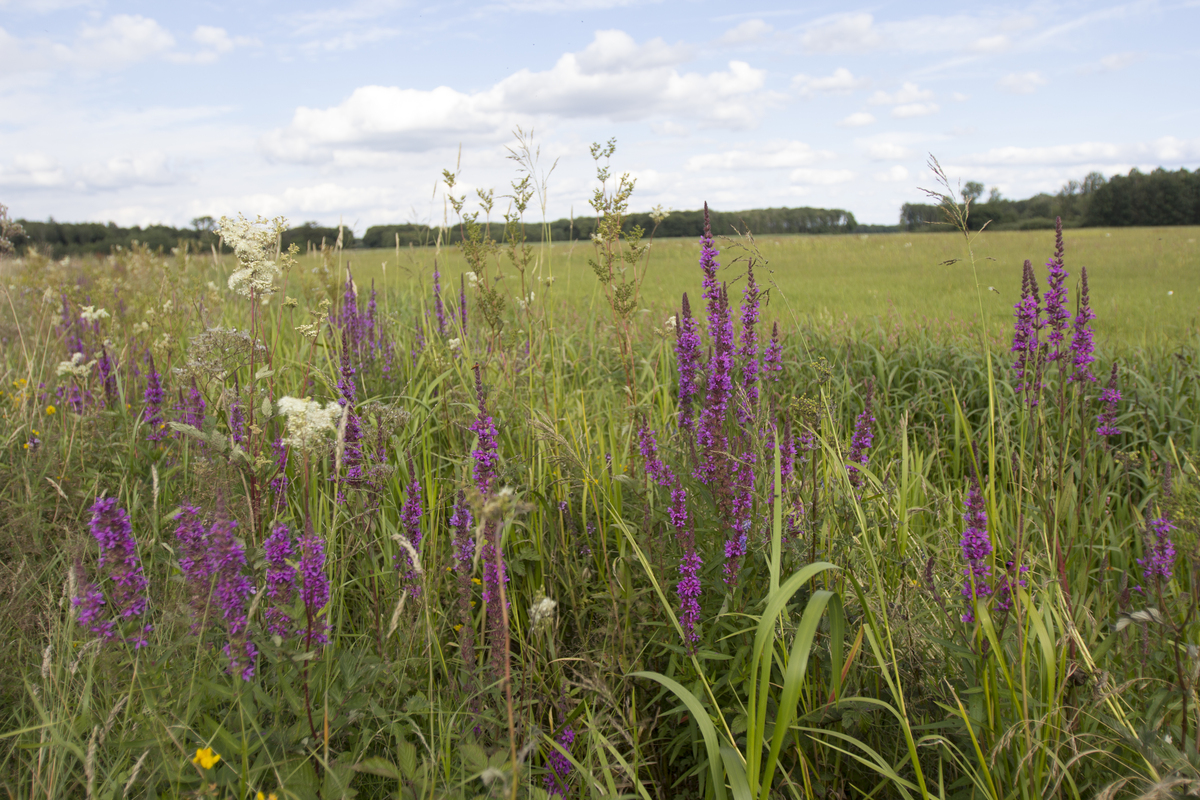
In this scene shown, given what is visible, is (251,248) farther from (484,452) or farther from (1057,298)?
(1057,298)

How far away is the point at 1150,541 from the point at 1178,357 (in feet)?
13.6

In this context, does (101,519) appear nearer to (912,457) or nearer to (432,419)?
(432,419)

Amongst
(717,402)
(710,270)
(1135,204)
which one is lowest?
(717,402)

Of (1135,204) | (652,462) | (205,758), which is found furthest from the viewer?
(1135,204)

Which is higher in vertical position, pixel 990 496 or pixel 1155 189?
pixel 1155 189

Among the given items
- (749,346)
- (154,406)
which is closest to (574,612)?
(749,346)

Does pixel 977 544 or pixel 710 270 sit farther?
pixel 710 270

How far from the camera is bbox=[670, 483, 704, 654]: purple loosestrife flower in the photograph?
73.6 inches

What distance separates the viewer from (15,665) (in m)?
2.08

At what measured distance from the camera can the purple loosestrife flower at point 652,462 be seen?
7.45ft

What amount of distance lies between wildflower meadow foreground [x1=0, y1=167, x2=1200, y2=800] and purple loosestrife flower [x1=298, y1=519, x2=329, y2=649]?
13mm

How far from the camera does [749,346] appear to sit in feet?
7.82

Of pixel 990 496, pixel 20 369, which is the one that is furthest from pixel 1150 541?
pixel 20 369

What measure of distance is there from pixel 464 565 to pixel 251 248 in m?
1.43
